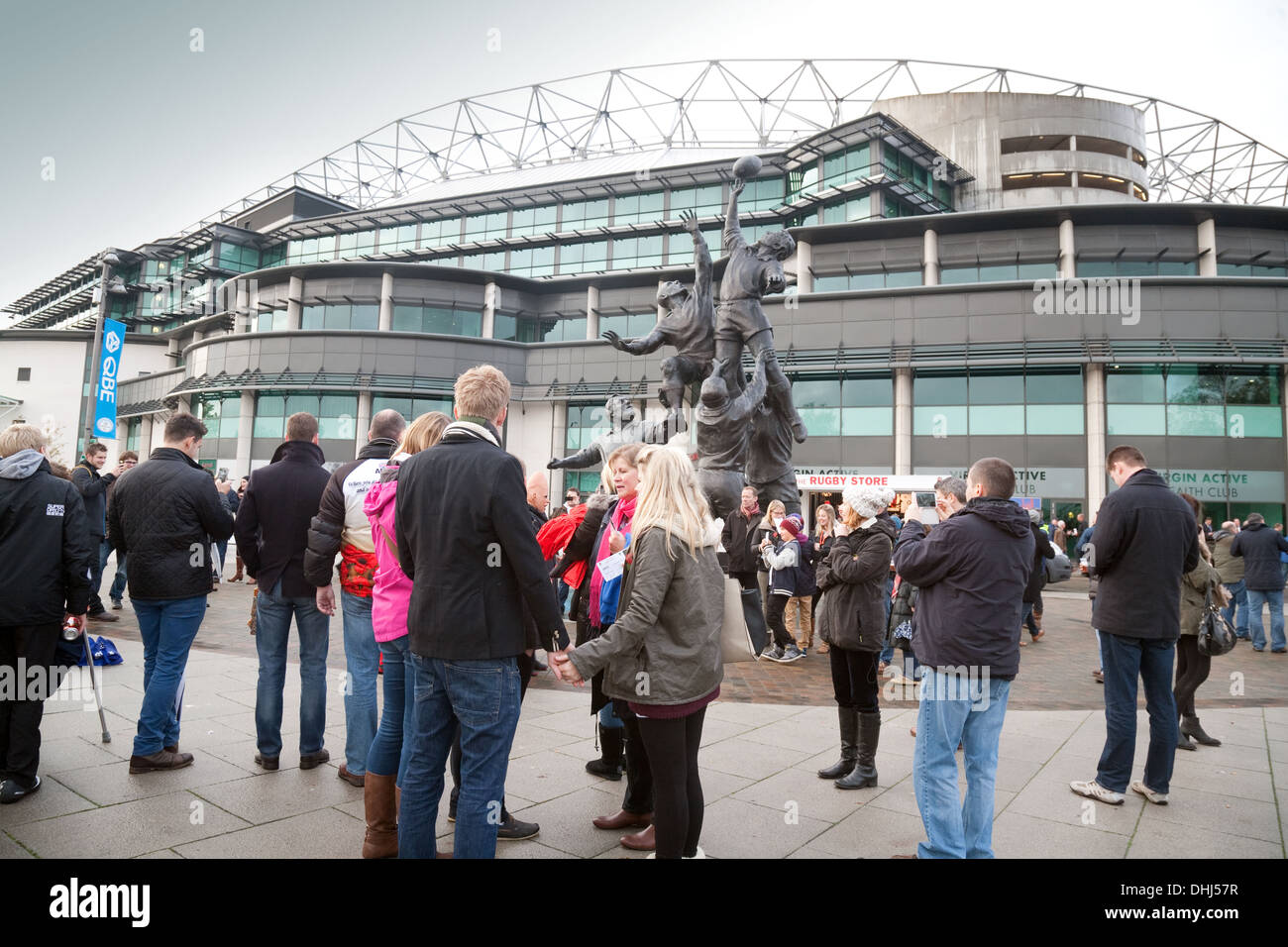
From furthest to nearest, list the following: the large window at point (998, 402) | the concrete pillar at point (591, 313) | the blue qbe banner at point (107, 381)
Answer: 1. the concrete pillar at point (591, 313)
2. the large window at point (998, 402)
3. the blue qbe banner at point (107, 381)

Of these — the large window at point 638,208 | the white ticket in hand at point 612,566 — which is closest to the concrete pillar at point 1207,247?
the large window at point 638,208

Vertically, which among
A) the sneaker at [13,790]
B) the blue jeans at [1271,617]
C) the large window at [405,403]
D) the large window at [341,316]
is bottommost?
the blue jeans at [1271,617]

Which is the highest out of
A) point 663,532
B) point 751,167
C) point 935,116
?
point 935,116

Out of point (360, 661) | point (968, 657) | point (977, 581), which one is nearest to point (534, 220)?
point (360, 661)

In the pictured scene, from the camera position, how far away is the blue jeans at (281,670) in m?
4.66

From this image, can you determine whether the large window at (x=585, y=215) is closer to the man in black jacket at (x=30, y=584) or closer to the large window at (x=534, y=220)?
the large window at (x=534, y=220)

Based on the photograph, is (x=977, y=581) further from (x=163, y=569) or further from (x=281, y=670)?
(x=163, y=569)

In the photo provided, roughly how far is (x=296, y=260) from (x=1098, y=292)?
4924 centimetres

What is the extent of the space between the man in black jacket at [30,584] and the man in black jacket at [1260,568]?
46.4 feet

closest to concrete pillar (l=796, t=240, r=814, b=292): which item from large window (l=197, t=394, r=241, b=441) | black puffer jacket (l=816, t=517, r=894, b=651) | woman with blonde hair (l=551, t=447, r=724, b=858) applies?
large window (l=197, t=394, r=241, b=441)
